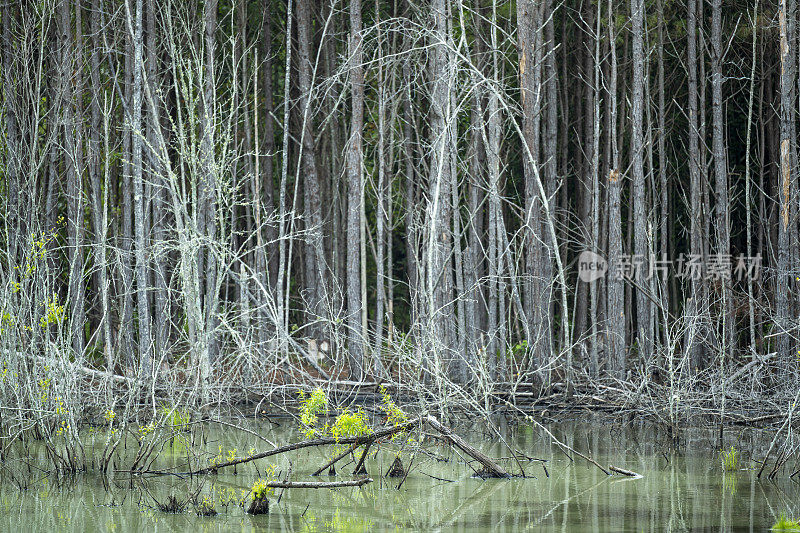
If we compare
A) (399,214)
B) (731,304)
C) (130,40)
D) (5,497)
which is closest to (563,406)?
(731,304)

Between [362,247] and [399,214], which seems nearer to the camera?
[362,247]

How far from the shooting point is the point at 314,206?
1553 centimetres

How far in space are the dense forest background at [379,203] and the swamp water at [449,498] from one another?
85 centimetres

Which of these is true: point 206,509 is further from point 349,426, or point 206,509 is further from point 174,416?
point 174,416

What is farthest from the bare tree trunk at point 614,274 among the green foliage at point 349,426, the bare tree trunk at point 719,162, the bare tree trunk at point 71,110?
the bare tree trunk at point 71,110

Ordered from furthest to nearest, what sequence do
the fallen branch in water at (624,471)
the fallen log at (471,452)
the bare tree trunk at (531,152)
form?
the bare tree trunk at (531,152), the fallen branch in water at (624,471), the fallen log at (471,452)

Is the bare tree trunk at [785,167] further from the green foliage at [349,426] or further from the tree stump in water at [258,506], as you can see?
the tree stump in water at [258,506]

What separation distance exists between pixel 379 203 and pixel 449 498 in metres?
6.85

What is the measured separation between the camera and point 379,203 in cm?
1314

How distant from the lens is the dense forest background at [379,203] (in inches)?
382

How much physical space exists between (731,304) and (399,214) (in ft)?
32.7

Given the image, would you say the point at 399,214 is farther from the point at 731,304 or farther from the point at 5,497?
the point at 5,497

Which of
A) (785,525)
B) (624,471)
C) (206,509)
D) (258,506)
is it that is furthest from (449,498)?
(785,525)

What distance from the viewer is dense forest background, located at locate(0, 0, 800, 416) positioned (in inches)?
382
